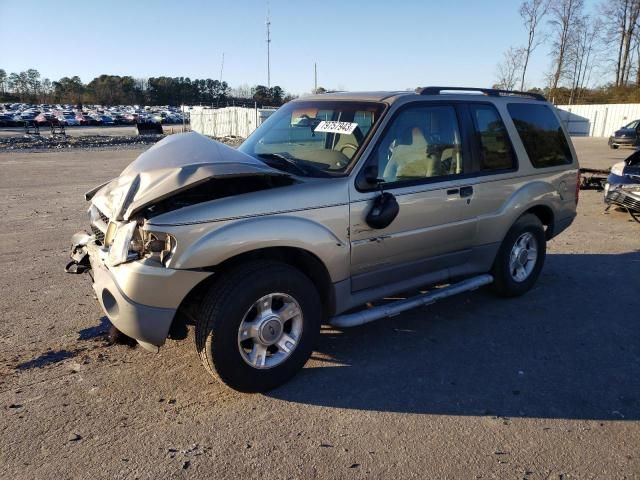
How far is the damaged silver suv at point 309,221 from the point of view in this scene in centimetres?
304

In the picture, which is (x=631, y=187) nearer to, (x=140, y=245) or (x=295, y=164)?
(x=295, y=164)

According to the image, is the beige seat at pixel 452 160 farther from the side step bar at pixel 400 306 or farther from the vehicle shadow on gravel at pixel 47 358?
the vehicle shadow on gravel at pixel 47 358

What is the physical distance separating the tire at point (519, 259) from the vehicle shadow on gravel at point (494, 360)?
0.49 feet

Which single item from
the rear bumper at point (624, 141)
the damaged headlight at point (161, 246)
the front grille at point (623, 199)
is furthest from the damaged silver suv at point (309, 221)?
the rear bumper at point (624, 141)

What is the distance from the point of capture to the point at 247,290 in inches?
125

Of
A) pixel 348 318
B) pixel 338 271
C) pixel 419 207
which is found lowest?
pixel 348 318

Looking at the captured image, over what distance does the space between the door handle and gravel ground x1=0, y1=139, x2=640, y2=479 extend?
3.89 feet

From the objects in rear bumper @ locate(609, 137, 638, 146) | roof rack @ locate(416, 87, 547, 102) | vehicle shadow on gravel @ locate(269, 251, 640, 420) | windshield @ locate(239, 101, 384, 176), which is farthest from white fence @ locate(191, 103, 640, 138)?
vehicle shadow on gravel @ locate(269, 251, 640, 420)

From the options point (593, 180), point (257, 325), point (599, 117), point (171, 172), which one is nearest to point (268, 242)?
point (257, 325)

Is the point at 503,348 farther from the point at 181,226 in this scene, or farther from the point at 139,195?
the point at 139,195

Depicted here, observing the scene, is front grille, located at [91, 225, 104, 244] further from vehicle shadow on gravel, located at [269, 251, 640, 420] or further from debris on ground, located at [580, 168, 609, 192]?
debris on ground, located at [580, 168, 609, 192]

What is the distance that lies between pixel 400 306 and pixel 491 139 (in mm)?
1954

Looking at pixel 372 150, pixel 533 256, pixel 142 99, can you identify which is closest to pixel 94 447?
pixel 372 150

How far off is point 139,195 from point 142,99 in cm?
13214
